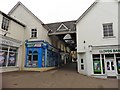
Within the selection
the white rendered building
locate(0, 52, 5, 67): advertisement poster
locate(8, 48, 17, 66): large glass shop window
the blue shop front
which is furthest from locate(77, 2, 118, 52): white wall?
locate(0, 52, 5, 67): advertisement poster

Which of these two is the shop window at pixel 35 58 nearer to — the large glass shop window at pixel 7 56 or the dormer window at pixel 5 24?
the large glass shop window at pixel 7 56

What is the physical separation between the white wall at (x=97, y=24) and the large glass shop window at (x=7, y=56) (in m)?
9.05

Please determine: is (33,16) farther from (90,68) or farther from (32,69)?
(90,68)

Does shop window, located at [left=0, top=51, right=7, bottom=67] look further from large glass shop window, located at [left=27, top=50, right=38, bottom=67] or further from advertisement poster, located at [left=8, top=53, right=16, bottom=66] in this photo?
large glass shop window, located at [left=27, top=50, right=38, bottom=67]

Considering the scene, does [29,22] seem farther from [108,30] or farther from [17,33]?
[108,30]

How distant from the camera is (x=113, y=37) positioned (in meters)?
13.2

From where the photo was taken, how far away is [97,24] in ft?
46.1

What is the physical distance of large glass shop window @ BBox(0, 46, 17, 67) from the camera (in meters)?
13.0

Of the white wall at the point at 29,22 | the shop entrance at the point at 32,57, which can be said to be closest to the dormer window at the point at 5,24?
the white wall at the point at 29,22

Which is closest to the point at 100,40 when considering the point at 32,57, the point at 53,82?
the point at 53,82

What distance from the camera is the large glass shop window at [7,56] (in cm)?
1304

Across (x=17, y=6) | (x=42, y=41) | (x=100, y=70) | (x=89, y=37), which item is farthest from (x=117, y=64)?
(x=17, y=6)

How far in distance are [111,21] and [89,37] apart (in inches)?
129

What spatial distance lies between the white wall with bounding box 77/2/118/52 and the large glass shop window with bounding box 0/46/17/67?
905cm
